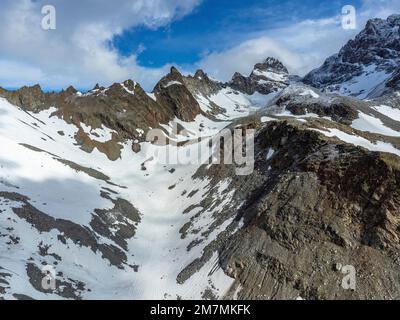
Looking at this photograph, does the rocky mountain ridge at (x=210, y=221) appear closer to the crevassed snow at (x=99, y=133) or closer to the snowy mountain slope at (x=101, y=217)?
the snowy mountain slope at (x=101, y=217)

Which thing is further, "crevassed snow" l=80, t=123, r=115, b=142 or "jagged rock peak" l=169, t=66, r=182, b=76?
"jagged rock peak" l=169, t=66, r=182, b=76

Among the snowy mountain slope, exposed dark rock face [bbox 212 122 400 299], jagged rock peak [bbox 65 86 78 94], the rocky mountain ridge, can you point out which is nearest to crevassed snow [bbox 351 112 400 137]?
the rocky mountain ridge

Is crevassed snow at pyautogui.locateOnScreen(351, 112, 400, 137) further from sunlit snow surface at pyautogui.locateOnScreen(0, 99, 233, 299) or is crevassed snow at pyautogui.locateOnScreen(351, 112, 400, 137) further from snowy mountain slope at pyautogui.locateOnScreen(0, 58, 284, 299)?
sunlit snow surface at pyautogui.locateOnScreen(0, 99, 233, 299)

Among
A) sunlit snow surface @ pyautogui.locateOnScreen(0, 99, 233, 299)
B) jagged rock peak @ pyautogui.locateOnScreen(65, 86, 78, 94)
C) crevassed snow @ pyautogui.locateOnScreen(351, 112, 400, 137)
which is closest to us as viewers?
sunlit snow surface @ pyautogui.locateOnScreen(0, 99, 233, 299)

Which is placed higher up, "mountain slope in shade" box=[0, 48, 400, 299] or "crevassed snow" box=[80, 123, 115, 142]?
→ "crevassed snow" box=[80, 123, 115, 142]

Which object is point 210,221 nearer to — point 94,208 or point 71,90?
point 94,208

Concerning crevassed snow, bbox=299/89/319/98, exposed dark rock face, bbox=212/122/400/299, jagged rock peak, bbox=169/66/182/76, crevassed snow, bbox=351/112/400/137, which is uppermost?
jagged rock peak, bbox=169/66/182/76
